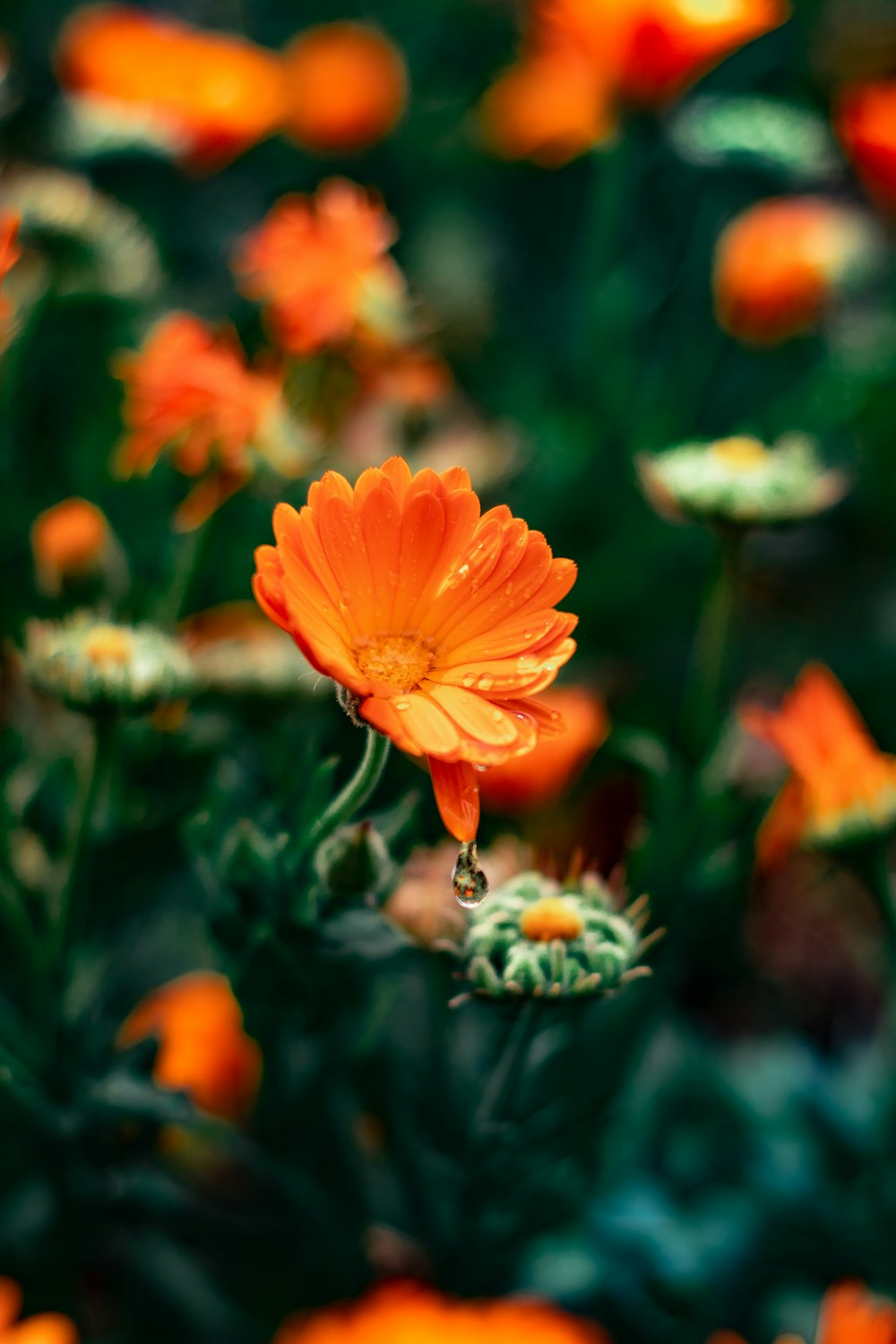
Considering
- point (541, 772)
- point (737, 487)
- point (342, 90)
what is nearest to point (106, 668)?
point (541, 772)

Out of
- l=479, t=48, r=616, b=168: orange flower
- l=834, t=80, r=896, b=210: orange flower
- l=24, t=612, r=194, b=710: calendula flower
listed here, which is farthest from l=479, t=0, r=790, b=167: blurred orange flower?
l=24, t=612, r=194, b=710: calendula flower

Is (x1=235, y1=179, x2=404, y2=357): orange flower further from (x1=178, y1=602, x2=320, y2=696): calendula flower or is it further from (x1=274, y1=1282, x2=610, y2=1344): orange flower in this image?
(x1=274, y1=1282, x2=610, y2=1344): orange flower

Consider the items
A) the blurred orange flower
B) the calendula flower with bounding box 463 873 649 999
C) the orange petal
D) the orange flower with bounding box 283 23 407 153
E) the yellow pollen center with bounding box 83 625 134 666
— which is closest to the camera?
the orange petal

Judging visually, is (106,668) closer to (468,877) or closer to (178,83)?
(468,877)

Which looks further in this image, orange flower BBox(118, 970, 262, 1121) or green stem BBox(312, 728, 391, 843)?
orange flower BBox(118, 970, 262, 1121)

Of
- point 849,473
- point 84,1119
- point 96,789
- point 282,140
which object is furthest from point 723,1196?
point 282,140

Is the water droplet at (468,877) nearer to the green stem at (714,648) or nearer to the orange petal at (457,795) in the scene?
the orange petal at (457,795)
